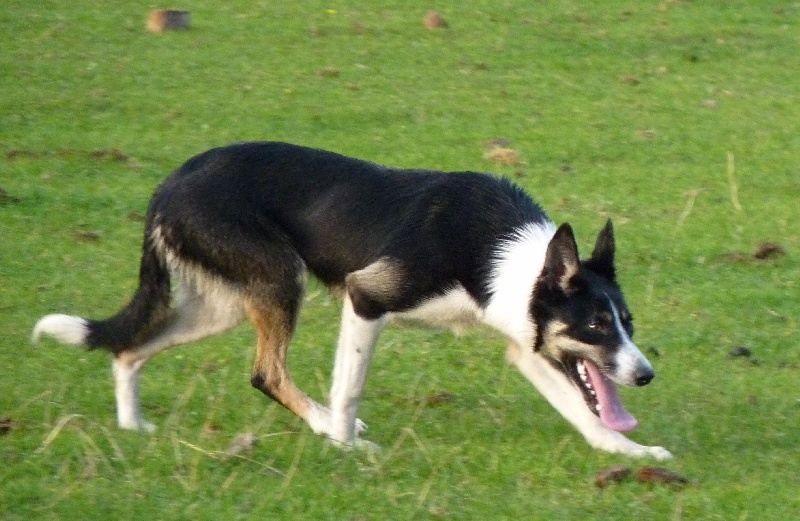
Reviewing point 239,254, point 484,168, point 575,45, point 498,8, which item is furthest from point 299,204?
point 498,8

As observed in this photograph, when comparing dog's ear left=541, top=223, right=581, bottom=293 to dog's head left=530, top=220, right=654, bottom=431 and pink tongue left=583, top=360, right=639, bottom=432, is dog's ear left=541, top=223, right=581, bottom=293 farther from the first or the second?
pink tongue left=583, top=360, right=639, bottom=432

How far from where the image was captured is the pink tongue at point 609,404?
240 inches

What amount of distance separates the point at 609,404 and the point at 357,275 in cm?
127

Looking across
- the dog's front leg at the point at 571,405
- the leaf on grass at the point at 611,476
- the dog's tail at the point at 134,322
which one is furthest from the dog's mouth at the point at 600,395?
the dog's tail at the point at 134,322

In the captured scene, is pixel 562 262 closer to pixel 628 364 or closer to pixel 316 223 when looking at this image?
pixel 628 364

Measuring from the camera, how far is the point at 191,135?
1155cm

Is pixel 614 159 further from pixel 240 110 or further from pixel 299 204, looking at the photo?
pixel 299 204

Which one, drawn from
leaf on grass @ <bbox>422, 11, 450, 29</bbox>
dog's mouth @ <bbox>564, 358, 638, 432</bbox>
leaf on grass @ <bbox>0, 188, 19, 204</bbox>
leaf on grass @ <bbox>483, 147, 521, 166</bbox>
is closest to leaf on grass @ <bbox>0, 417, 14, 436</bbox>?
dog's mouth @ <bbox>564, 358, 638, 432</bbox>

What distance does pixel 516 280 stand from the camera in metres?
6.14

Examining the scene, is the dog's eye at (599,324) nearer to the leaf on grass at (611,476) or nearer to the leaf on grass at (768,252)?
the leaf on grass at (611,476)

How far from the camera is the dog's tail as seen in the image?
6508 millimetres

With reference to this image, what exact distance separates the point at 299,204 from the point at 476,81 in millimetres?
7042

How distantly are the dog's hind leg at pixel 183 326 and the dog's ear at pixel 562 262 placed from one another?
1484 millimetres

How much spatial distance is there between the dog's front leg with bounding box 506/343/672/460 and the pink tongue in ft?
0.47
